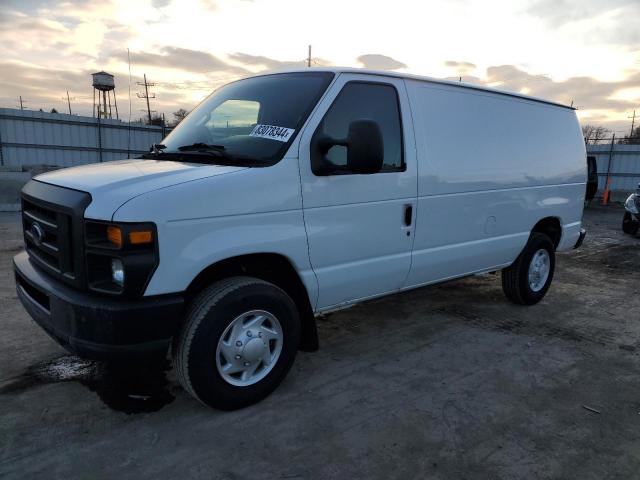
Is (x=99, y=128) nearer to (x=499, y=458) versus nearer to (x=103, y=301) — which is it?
(x=103, y=301)

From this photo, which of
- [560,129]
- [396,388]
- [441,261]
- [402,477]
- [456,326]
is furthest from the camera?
[560,129]

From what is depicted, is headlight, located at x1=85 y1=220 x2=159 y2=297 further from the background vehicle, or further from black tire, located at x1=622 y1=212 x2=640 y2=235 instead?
black tire, located at x1=622 y1=212 x2=640 y2=235

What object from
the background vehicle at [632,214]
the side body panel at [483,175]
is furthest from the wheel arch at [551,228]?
the background vehicle at [632,214]

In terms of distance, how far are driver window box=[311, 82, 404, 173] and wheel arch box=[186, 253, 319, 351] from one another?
689 mm

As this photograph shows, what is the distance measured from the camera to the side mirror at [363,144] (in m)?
3.11

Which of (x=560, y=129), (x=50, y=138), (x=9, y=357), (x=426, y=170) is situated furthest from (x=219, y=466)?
(x=50, y=138)

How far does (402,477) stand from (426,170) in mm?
2321

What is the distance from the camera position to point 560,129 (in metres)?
5.59

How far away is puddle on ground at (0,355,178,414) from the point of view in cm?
326

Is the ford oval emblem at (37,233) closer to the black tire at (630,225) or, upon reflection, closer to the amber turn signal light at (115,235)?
the amber turn signal light at (115,235)

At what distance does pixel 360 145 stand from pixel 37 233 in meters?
2.15

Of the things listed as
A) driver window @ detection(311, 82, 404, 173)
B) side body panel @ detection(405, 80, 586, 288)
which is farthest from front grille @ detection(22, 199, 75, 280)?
side body panel @ detection(405, 80, 586, 288)

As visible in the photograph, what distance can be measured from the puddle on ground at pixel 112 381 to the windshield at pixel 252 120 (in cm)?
151

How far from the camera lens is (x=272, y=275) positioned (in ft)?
11.1
